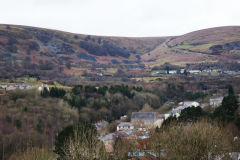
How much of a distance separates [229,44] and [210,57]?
2480 cm

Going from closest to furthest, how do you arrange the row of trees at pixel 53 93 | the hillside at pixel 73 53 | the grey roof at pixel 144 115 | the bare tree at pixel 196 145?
1. the bare tree at pixel 196 145
2. the row of trees at pixel 53 93
3. the grey roof at pixel 144 115
4. the hillside at pixel 73 53

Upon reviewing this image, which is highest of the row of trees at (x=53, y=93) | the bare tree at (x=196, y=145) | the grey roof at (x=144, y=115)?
the bare tree at (x=196, y=145)

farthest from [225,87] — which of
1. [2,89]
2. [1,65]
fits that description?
[1,65]

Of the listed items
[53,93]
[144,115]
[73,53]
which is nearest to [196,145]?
[144,115]

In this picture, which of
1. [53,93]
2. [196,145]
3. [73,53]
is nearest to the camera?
[196,145]

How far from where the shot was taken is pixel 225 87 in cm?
8812

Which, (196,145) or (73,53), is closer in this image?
(196,145)

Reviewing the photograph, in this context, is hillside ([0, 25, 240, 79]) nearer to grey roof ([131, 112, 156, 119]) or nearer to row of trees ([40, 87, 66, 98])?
row of trees ([40, 87, 66, 98])

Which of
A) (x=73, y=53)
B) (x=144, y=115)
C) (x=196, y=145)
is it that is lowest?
(x=144, y=115)

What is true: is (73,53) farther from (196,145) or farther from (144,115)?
(196,145)

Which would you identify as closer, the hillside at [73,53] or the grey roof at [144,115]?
the grey roof at [144,115]

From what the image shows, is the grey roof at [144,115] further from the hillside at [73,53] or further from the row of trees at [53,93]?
the hillside at [73,53]

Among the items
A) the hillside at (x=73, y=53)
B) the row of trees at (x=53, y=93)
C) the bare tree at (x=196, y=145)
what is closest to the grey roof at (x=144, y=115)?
the row of trees at (x=53, y=93)

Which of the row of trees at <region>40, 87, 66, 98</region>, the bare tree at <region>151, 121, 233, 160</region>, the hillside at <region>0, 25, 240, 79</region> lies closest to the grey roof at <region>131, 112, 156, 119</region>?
the row of trees at <region>40, 87, 66, 98</region>
